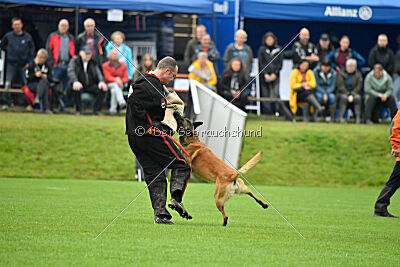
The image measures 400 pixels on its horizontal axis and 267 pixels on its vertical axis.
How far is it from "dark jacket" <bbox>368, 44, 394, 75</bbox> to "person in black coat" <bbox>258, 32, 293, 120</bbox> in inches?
113

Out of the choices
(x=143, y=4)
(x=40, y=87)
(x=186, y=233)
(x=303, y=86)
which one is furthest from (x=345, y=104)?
(x=186, y=233)

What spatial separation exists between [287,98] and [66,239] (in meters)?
15.3

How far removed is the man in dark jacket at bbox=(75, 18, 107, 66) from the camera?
1855 centimetres

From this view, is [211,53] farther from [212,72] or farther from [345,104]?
[345,104]

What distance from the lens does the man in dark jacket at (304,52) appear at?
19703 millimetres

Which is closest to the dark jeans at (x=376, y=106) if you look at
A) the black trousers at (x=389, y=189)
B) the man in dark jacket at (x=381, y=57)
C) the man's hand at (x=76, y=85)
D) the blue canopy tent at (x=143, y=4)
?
the man in dark jacket at (x=381, y=57)

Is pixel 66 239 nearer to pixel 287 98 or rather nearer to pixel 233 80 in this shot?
pixel 233 80

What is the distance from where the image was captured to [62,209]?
9383 mm

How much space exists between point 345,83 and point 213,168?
1250 cm

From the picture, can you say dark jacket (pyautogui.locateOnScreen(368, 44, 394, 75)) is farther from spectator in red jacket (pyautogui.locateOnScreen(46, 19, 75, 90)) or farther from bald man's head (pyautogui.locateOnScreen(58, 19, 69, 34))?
bald man's head (pyautogui.locateOnScreen(58, 19, 69, 34))

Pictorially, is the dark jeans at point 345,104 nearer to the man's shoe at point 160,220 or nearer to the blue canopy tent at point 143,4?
the blue canopy tent at point 143,4

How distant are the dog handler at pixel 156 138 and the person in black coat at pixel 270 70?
1142 centimetres

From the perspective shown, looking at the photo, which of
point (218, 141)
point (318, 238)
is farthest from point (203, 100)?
point (318, 238)

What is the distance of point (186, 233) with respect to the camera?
24.6ft
